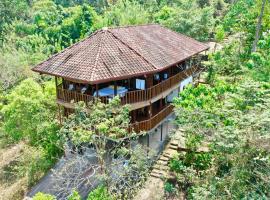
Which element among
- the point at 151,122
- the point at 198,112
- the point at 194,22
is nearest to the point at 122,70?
the point at 151,122

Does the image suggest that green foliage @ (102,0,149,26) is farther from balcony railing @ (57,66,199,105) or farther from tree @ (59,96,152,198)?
tree @ (59,96,152,198)

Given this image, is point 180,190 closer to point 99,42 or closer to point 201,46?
point 99,42

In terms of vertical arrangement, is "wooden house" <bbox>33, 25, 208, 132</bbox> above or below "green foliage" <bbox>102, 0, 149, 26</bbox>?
below

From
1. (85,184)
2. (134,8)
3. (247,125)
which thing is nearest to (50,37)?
(134,8)

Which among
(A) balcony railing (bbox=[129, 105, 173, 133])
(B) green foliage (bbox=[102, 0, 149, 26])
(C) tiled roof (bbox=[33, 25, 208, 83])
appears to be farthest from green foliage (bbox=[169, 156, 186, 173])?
(B) green foliage (bbox=[102, 0, 149, 26])

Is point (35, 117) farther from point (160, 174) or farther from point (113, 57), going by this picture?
point (160, 174)

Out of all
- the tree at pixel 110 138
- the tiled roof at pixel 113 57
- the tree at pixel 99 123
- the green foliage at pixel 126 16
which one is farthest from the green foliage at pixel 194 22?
the tree at pixel 99 123
